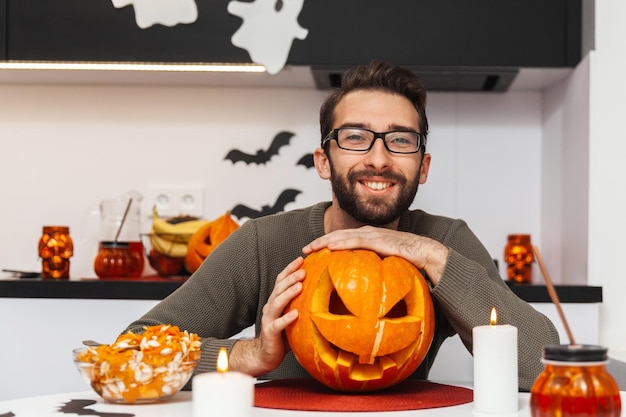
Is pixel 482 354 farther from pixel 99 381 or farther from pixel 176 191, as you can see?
pixel 176 191

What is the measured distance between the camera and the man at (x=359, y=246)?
1.33 metres

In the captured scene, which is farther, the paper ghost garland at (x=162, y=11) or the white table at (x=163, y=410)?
the paper ghost garland at (x=162, y=11)

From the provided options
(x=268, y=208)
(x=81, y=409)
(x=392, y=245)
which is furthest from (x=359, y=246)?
(x=268, y=208)

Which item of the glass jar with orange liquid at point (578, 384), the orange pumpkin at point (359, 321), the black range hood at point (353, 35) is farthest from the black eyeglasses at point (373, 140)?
the black range hood at point (353, 35)

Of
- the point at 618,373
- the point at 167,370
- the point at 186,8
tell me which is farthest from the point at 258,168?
the point at 167,370

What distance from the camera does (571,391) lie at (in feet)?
2.81

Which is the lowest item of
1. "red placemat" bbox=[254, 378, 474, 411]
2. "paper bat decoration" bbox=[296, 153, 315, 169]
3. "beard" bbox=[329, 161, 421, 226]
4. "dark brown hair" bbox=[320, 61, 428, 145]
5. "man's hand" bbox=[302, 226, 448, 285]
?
"red placemat" bbox=[254, 378, 474, 411]

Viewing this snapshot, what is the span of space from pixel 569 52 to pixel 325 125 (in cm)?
104

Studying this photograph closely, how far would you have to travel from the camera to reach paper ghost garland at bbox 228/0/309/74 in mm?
2453

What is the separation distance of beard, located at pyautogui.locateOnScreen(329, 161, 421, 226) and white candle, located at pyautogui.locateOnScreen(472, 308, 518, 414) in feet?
1.72

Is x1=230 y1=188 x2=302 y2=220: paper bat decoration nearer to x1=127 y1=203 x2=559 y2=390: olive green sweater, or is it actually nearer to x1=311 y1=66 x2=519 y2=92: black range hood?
x1=311 y1=66 x2=519 y2=92: black range hood

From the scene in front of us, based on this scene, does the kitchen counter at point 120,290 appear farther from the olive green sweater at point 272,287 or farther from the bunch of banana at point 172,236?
the olive green sweater at point 272,287

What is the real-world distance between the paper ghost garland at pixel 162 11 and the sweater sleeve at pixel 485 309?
1356mm

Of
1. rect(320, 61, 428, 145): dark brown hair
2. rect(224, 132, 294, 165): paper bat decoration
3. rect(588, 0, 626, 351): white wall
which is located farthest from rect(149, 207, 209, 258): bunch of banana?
rect(588, 0, 626, 351): white wall
